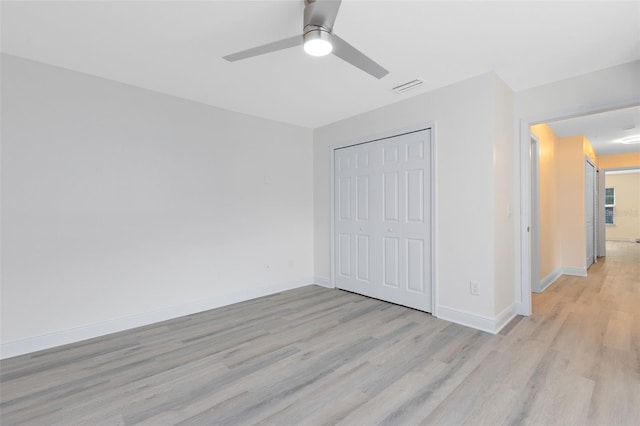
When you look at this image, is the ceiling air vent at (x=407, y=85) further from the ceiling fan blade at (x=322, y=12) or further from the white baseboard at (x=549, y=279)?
the white baseboard at (x=549, y=279)

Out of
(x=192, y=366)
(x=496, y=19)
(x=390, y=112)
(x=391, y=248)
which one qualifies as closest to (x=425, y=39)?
(x=496, y=19)

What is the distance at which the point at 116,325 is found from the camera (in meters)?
2.81

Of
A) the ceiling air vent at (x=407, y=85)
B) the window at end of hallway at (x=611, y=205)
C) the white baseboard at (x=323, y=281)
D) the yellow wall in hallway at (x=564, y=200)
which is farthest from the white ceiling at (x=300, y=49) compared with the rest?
the window at end of hallway at (x=611, y=205)

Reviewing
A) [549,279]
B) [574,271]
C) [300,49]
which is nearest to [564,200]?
[574,271]

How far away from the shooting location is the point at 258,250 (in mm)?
3945

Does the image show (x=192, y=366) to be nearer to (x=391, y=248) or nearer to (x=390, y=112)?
(x=391, y=248)

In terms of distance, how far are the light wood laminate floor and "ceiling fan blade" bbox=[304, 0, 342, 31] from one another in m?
2.22

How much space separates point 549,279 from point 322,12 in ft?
16.6

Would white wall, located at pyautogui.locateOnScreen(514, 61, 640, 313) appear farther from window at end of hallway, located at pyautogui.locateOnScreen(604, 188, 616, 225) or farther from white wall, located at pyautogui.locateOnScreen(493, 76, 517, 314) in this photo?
window at end of hallway, located at pyautogui.locateOnScreen(604, 188, 616, 225)

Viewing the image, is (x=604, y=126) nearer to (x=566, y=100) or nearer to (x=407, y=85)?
(x=566, y=100)

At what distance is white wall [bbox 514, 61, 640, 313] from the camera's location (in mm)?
2537

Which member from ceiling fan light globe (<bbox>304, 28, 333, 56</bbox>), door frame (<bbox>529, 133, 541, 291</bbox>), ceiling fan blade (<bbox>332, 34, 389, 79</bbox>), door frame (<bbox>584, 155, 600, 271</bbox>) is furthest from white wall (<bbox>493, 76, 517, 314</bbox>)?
door frame (<bbox>584, 155, 600, 271</bbox>)

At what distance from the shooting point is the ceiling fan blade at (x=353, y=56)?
174 cm

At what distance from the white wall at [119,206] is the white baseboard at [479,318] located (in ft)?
7.41
